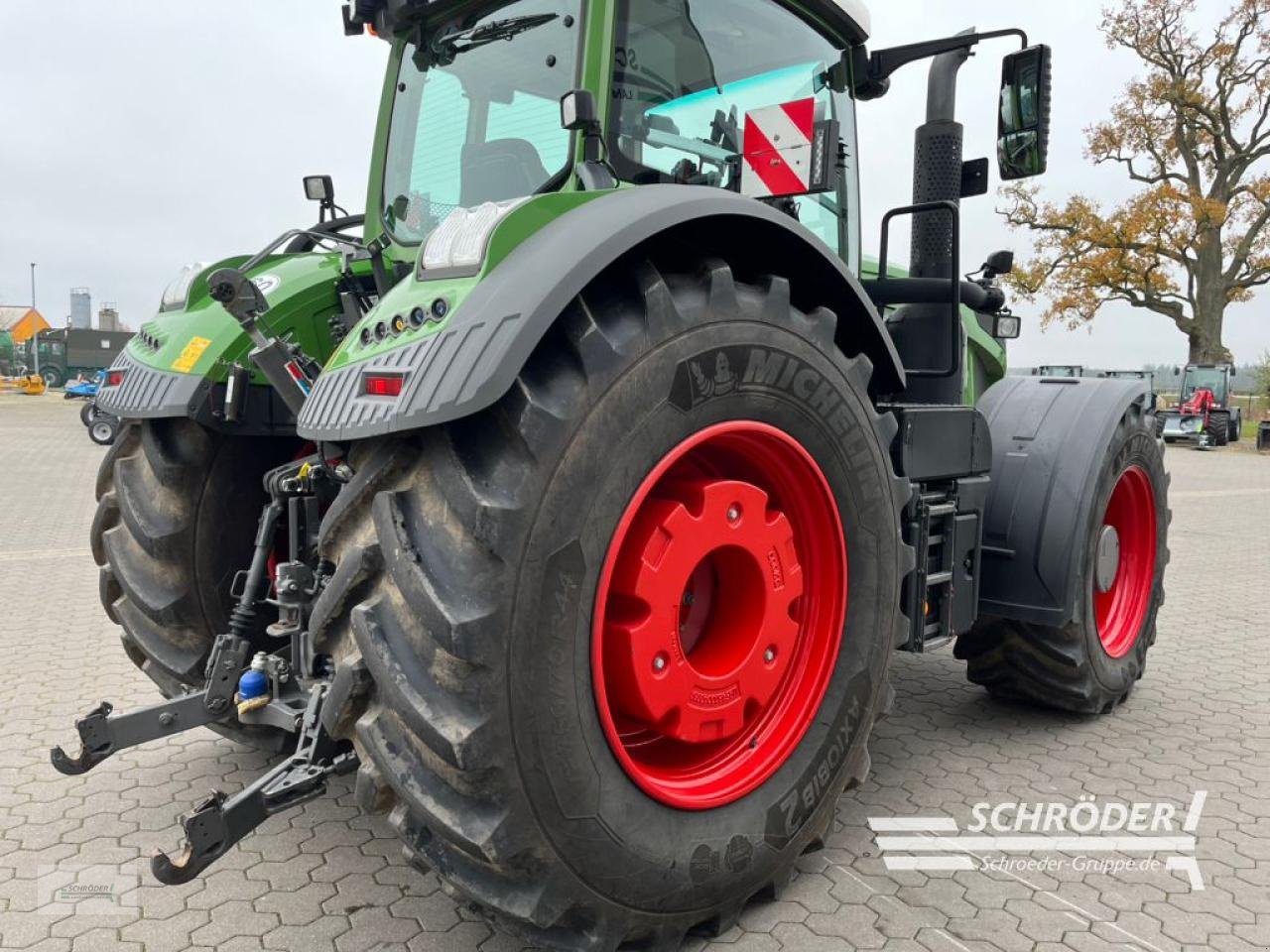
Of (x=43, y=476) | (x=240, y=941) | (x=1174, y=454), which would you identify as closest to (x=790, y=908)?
(x=240, y=941)

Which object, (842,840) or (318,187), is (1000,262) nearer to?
(842,840)

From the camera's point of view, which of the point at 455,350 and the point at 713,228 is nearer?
the point at 455,350

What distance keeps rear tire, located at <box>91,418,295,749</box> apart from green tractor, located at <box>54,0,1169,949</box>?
14 millimetres

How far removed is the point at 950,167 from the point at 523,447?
2381 mm

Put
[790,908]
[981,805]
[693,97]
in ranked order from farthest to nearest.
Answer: [981,805]
[693,97]
[790,908]

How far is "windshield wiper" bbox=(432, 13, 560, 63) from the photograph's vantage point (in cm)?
291

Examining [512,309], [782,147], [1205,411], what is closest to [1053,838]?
[782,147]

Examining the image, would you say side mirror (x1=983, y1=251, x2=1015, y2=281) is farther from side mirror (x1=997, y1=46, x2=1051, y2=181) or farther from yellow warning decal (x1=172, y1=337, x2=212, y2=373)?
yellow warning decal (x1=172, y1=337, x2=212, y2=373)

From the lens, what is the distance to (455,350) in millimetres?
1849

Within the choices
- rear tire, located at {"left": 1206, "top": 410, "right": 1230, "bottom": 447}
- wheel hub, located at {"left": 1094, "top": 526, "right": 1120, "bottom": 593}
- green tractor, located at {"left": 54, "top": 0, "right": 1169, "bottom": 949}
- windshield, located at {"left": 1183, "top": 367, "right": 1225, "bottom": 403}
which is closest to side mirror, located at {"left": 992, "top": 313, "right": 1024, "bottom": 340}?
green tractor, located at {"left": 54, "top": 0, "right": 1169, "bottom": 949}

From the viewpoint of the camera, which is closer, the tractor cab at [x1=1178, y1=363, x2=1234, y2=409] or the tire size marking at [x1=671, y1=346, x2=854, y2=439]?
the tire size marking at [x1=671, y1=346, x2=854, y2=439]

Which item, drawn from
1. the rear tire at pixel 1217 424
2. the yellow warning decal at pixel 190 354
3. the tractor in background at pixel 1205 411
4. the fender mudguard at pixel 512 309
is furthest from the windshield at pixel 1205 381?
the yellow warning decal at pixel 190 354

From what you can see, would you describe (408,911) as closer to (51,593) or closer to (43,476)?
(51,593)

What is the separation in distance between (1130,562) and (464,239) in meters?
3.53
